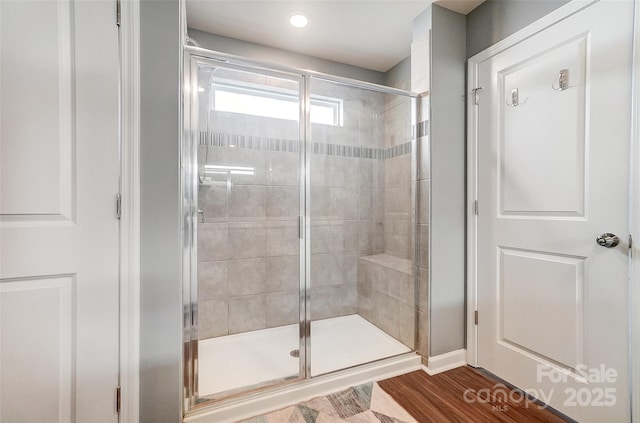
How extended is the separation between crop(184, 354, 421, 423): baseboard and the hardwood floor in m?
0.06

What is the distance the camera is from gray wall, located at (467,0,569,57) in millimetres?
1452

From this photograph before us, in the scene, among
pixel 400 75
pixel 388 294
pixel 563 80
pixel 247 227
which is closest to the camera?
pixel 563 80

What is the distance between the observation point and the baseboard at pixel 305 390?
1335 mm

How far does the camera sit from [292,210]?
1.73m

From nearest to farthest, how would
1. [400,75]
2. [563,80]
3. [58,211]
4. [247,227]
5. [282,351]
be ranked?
1. [58,211]
2. [563,80]
3. [282,351]
4. [247,227]
5. [400,75]

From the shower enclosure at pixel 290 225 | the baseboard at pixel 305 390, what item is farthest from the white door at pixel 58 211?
the baseboard at pixel 305 390

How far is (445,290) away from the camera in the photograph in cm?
179

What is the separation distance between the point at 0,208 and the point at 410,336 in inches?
86.8

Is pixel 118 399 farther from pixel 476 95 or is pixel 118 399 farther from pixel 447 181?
pixel 476 95

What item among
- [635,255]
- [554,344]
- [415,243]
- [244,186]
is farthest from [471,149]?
[244,186]

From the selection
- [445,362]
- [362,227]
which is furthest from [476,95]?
Result: [445,362]

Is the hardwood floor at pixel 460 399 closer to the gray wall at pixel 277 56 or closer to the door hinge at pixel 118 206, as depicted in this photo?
the door hinge at pixel 118 206

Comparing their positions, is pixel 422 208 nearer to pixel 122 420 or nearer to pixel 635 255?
pixel 635 255

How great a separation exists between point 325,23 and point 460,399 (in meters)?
2.63
